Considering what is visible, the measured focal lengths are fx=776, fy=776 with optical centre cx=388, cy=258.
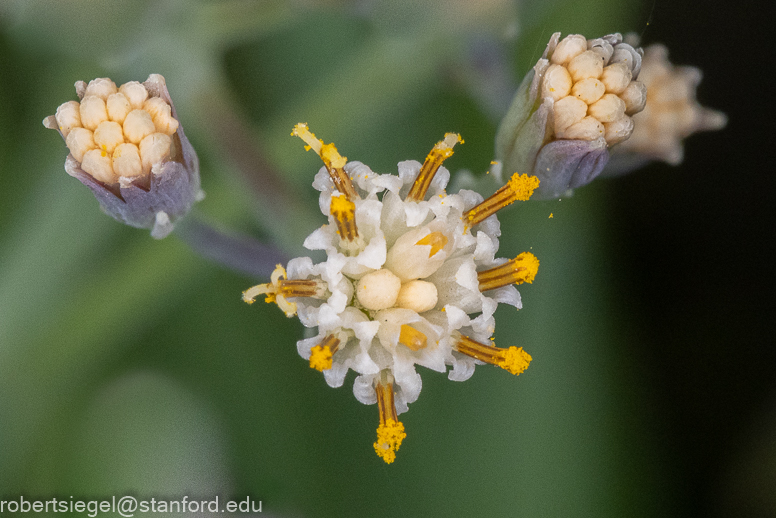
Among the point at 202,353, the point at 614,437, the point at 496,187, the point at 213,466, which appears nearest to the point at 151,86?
the point at 496,187

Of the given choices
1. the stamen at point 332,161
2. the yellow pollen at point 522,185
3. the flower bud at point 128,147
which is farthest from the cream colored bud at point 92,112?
the yellow pollen at point 522,185

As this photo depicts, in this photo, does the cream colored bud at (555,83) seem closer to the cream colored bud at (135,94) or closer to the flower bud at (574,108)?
the flower bud at (574,108)

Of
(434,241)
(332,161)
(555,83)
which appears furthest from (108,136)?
(555,83)

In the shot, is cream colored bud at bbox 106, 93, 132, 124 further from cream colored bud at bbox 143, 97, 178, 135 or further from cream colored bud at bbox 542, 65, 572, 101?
cream colored bud at bbox 542, 65, 572, 101

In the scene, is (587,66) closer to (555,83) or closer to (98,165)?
(555,83)

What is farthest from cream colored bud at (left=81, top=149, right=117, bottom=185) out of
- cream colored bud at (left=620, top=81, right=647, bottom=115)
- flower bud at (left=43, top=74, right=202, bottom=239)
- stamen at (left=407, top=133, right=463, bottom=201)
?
cream colored bud at (left=620, top=81, right=647, bottom=115)
